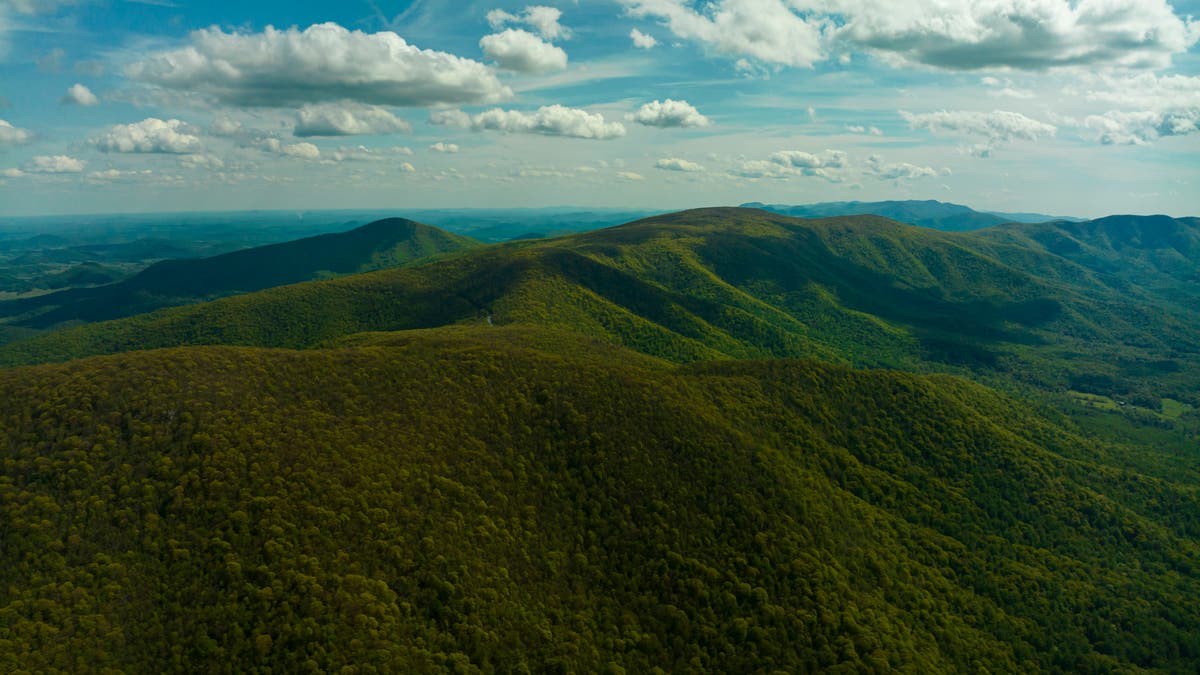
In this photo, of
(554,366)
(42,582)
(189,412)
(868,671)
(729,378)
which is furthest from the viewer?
(729,378)

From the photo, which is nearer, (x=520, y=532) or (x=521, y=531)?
(x=520, y=532)

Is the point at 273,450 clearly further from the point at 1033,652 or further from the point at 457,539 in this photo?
the point at 1033,652

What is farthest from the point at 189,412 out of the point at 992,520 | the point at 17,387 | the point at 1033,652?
the point at 992,520

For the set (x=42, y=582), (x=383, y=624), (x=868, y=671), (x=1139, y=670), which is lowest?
(x=1139, y=670)

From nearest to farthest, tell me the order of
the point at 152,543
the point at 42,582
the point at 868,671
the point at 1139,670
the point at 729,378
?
the point at 42,582, the point at 152,543, the point at 868,671, the point at 1139,670, the point at 729,378

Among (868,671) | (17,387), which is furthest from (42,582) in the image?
(868,671)

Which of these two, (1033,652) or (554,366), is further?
(554,366)

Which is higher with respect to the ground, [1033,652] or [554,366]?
[554,366]
